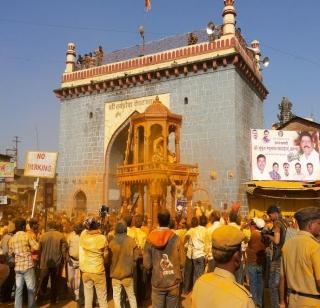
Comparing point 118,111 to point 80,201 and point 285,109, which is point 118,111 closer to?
point 80,201

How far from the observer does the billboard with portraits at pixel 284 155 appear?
17.9 metres

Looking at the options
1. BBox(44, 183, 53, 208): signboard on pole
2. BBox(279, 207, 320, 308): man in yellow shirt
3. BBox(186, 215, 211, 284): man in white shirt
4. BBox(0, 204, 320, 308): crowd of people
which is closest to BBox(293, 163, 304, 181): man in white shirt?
BBox(0, 204, 320, 308): crowd of people

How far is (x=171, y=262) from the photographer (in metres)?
4.67

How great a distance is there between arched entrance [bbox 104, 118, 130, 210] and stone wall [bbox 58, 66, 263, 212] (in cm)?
32

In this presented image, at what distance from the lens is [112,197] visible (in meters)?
21.0

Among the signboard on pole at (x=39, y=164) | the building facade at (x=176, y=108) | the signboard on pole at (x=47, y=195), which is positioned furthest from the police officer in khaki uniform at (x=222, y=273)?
the building facade at (x=176, y=108)

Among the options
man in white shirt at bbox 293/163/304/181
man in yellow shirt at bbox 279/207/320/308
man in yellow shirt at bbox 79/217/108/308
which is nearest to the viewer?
man in yellow shirt at bbox 279/207/320/308

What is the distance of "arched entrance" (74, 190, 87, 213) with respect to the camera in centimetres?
2136

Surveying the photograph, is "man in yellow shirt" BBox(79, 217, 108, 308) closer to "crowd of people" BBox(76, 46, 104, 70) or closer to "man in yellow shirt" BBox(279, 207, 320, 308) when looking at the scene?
"man in yellow shirt" BBox(279, 207, 320, 308)

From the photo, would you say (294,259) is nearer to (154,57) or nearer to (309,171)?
(309,171)

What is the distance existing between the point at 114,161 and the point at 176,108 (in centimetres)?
451

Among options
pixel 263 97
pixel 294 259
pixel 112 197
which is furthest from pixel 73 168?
pixel 294 259

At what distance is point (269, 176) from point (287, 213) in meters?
1.94

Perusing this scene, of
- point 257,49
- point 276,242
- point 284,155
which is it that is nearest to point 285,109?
point 257,49
